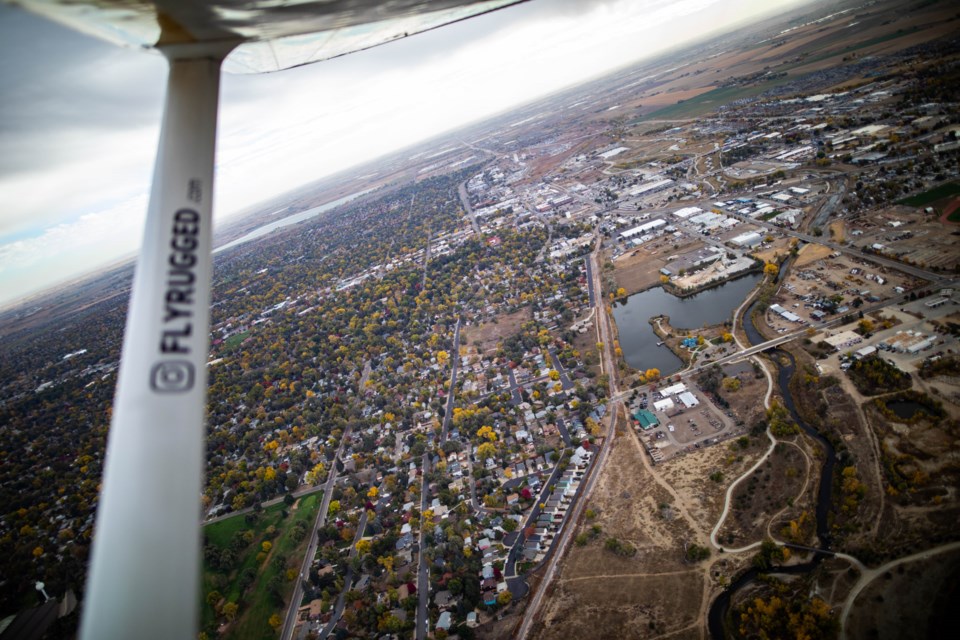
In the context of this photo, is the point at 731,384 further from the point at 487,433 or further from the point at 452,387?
the point at 452,387

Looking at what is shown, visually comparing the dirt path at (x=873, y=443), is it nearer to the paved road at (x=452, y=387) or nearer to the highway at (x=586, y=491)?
the highway at (x=586, y=491)

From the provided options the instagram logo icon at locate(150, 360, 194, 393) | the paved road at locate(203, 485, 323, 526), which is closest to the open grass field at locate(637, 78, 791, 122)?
the paved road at locate(203, 485, 323, 526)

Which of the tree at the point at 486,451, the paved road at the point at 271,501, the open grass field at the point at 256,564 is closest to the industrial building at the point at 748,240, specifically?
the tree at the point at 486,451

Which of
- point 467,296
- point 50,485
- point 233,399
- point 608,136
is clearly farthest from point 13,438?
point 608,136

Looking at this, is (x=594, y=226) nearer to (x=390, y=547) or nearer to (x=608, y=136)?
(x=390, y=547)

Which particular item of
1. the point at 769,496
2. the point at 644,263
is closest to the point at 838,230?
the point at 644,263

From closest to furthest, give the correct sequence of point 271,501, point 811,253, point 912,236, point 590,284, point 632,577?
1. point 632,577
2. point 271,501
3. point 912,236
4. point 811,253
5. point 590,284

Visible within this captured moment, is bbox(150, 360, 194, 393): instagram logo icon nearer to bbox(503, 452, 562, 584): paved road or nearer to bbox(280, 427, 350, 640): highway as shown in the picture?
bbox(503, 452, 562, 584): paved road
